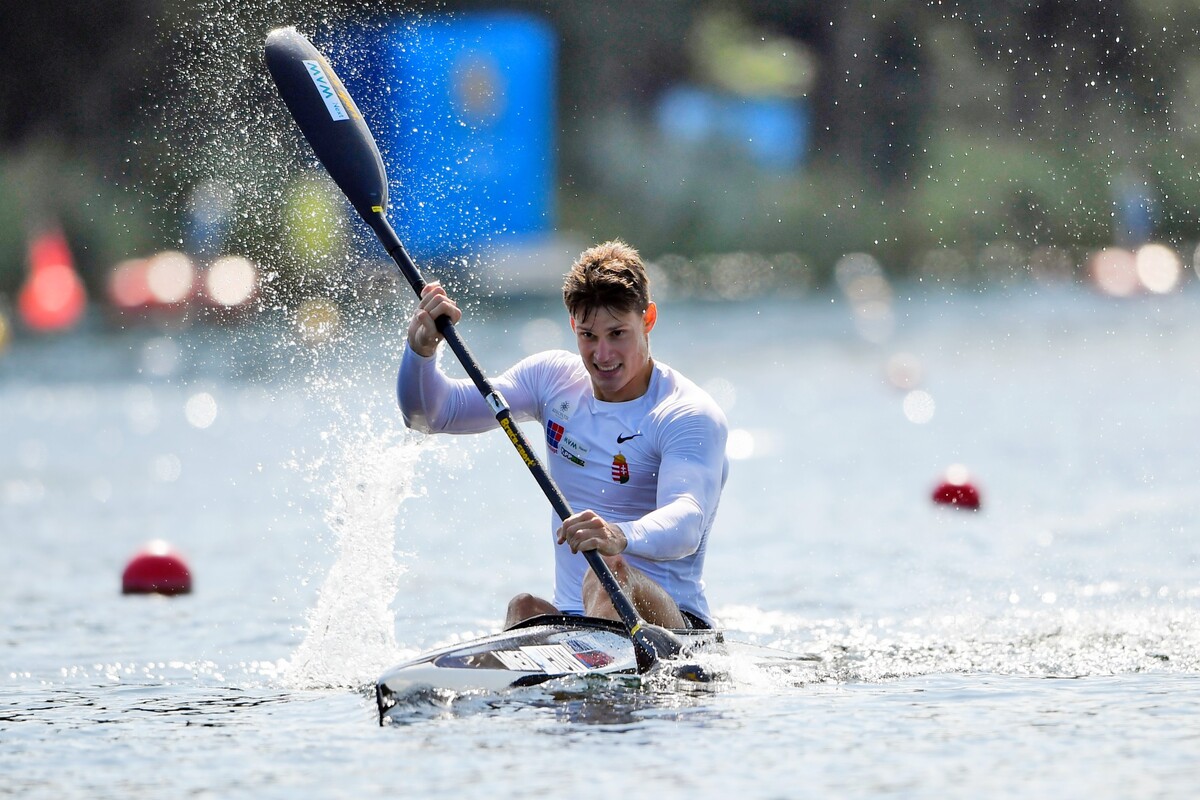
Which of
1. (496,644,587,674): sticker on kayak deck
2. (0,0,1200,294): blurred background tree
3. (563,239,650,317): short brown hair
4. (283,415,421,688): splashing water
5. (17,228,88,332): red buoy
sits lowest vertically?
(496,644,587,674): sticker on kayak deck

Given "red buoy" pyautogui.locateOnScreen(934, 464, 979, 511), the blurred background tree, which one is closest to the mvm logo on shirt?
"red buoy" pyautogui.locateOnScreen(934, 464, 979, 511)

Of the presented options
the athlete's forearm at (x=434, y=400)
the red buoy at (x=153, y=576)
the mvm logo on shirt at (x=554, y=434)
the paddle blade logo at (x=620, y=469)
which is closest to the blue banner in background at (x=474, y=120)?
the red buoy at (x=153, y=576)

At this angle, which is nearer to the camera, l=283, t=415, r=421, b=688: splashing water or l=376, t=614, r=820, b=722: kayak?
l=376, t=614, r=820, b=722: kayak

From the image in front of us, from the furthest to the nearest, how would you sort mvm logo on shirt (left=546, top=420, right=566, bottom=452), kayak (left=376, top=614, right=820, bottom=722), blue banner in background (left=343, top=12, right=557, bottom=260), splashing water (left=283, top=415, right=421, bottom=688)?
blue banner in background (left=343, top=12, right=557, bottom=260) → splashing water (left=283, top=415, right=421, bottom=688) → mvm logo on shirt (left=546, top=420, right=566, bottom=452) → kayak (left=376, top=614, right=820, bottom=722)

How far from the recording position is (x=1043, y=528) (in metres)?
9.84

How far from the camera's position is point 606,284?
537 centimetres

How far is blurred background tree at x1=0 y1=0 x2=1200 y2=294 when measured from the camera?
2969 centimetres

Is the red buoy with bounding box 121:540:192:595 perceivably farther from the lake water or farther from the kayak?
the kayak

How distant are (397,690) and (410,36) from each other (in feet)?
82.5

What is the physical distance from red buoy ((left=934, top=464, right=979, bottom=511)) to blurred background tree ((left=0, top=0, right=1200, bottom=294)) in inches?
741

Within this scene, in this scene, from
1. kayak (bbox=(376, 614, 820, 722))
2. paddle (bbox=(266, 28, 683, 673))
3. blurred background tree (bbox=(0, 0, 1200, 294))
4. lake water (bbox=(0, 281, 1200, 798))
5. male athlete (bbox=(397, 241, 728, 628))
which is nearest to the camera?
lake water (bbox=(0, 281, 1200, 798))

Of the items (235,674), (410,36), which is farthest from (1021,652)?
(410,36)

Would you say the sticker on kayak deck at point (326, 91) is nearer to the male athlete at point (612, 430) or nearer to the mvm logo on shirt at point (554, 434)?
the male athlete at point (612, 430)

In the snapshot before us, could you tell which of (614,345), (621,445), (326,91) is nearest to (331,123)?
(326,91)
